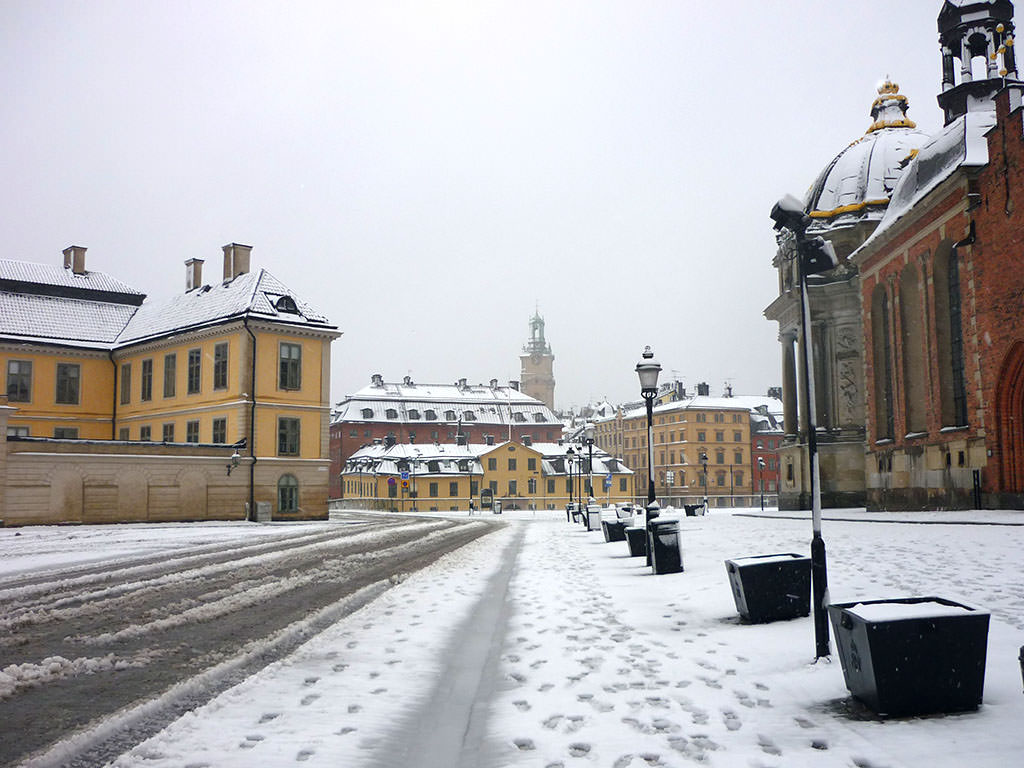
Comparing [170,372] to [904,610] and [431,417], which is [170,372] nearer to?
[904,610]

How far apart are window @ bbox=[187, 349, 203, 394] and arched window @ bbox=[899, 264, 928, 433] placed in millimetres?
33103

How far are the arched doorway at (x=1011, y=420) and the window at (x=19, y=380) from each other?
151 feet

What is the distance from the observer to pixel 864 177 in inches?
1566

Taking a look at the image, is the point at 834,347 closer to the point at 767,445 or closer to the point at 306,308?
the point at 306,308

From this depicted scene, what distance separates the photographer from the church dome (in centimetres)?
3912

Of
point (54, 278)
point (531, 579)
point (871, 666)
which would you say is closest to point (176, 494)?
point (54, 278)

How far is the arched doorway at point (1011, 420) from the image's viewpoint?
77.3 ft

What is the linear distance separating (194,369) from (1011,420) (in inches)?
1439

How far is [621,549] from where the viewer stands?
65.7 ft

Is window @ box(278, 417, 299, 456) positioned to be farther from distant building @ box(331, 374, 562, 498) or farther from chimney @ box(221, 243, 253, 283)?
distant building @ box(331, 374, 562, 498)

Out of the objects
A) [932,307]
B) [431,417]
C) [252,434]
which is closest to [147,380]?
[252,434]

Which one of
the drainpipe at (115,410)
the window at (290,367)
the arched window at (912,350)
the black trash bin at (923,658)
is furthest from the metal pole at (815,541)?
the drainpipe at (115,410)

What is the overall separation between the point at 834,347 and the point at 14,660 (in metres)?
38.2

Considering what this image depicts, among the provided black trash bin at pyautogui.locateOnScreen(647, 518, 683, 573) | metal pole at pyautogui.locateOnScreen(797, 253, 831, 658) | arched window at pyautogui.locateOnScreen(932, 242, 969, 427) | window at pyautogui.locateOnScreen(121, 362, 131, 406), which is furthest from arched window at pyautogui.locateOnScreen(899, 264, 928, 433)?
window at pyautogui.locateOnScreen(121, 362, 131, 406)
